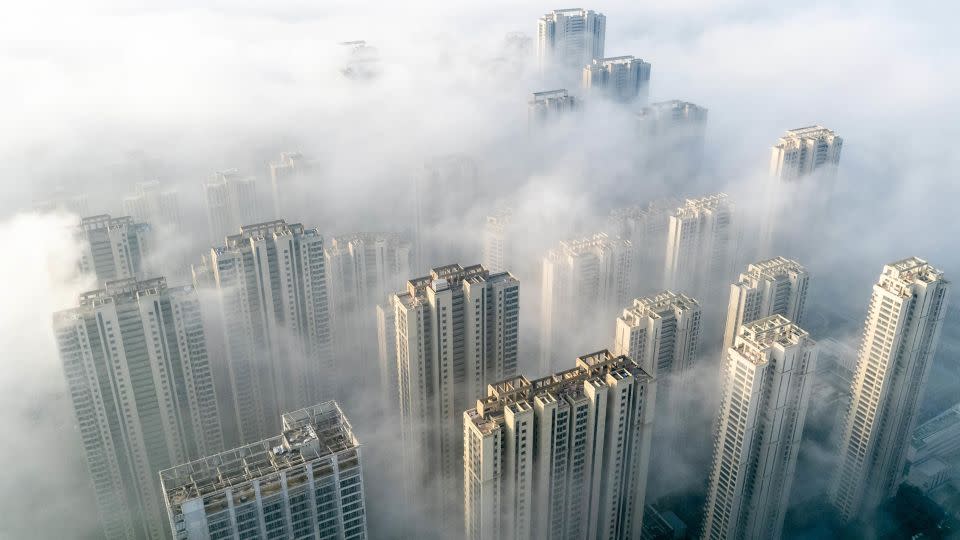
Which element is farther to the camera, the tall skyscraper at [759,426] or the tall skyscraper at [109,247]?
the tall skyscraper at [109,247]

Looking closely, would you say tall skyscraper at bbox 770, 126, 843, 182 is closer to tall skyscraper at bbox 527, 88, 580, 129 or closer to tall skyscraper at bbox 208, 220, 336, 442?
tall skyscraper at bbox 527, 88, 580, 129

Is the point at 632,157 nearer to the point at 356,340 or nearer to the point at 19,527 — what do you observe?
the point at 356,340

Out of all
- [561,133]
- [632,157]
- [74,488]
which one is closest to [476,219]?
[561,133]

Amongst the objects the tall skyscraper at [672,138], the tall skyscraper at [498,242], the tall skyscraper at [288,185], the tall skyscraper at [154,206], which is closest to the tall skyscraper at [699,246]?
the tall skyscraper at [498,242]

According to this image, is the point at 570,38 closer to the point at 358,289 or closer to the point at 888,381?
the point at 358,289

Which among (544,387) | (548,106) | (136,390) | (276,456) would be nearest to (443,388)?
(544,387)

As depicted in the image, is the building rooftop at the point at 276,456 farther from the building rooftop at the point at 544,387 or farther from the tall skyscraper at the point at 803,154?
the tall skyscraper at the point at 803,154
